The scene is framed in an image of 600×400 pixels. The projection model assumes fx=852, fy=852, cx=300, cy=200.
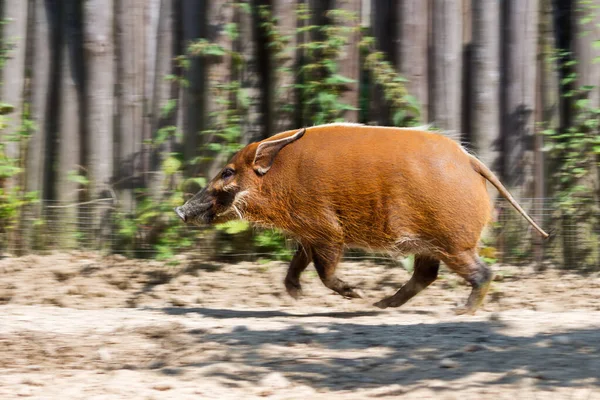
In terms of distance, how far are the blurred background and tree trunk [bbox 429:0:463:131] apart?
0.01m

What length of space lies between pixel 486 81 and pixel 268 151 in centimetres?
226

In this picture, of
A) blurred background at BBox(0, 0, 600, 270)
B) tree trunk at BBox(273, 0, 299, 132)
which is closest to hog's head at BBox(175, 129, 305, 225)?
blurred background at BBox(0, 0, 600, 270)

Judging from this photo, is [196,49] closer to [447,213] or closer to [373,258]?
[373,258]

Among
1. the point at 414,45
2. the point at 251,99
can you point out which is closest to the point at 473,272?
the point at 414,45

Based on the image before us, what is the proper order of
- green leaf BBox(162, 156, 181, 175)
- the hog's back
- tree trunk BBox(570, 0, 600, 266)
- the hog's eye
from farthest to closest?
green leaf BBox(162, 156, 181, 175), tree trunk BBox(570, 0, 600, 266), the hog's eye, the hog's back

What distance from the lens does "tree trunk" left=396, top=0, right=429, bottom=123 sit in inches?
298

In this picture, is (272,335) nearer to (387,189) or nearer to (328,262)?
(328,262)

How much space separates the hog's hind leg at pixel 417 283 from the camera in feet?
21.1

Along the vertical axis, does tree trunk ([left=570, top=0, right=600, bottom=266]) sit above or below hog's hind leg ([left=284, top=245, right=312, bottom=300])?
above

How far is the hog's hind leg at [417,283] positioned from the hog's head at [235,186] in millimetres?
1301

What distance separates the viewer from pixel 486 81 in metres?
7.50

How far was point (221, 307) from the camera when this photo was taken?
686cm

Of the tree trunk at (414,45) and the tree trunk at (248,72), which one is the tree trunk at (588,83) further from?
the tree trunk at (248,72)

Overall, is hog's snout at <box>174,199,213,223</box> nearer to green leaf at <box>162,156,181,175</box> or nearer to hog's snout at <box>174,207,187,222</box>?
hog's snout at <box>174,207,187,222</box>
